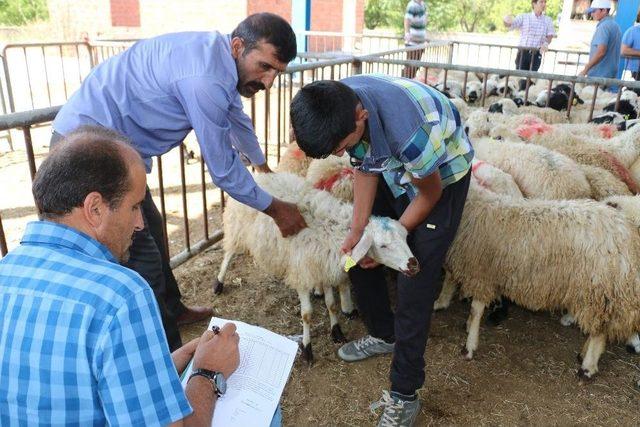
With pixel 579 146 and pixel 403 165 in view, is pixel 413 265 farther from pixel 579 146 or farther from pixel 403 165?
pixel 579 146

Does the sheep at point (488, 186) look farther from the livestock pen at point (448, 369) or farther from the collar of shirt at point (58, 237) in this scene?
the collar of shirt at point (58, 237)

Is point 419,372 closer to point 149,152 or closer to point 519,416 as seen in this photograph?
point 519,416

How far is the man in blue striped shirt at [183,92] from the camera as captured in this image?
8.29 ft

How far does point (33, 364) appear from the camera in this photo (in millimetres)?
1131

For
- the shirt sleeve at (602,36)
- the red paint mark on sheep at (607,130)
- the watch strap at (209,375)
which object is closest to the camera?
the watch strap at (209,375)

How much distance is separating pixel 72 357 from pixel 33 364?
0.10 m

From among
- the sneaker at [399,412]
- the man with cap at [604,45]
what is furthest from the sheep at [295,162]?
the man with cap at [604,45]

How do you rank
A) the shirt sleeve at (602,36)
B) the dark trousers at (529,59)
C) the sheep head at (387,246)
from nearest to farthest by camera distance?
the sheep head at (387,246) → the shirt sleeve at (602,36) → the dark trousers at (529,59)

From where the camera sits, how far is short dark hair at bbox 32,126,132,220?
122cm

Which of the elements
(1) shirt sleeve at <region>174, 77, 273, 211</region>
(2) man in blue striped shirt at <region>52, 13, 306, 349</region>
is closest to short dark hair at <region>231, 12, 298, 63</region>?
(2) man in blue striped shirt at <region>52, 13, 306, 349</region>

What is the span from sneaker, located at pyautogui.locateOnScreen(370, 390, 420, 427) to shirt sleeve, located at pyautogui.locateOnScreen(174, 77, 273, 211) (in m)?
1.39

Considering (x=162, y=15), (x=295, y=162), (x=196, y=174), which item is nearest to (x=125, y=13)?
(x=162, y=15)

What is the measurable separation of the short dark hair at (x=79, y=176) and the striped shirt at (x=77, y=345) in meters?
0.09

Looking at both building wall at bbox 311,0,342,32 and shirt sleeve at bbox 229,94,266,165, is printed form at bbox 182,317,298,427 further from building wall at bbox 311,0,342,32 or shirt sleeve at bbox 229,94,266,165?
building wall at bbox 311,0,342,32
